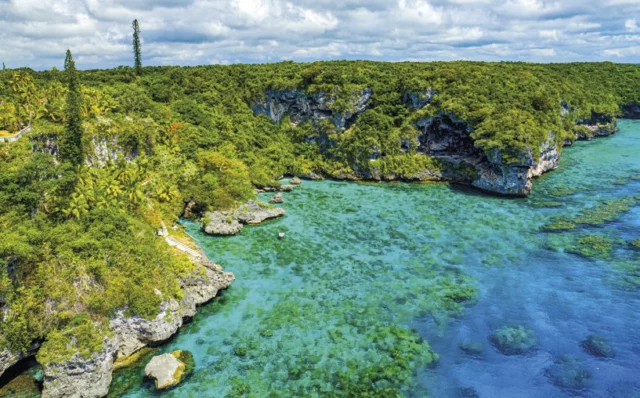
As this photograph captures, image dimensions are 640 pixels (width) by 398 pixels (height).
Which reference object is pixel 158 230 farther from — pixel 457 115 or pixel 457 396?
pixel 457 115

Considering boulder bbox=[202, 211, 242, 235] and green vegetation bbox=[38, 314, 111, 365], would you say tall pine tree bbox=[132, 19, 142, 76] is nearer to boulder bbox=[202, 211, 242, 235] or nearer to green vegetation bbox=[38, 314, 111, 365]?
boulder bbox=[202, 211, 242, 235]

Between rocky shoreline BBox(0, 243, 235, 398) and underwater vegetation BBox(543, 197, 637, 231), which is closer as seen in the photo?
rocky shoreline BBox(0, 243, 235, 398)

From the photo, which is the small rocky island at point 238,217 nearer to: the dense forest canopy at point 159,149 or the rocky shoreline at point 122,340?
the dense forest canopy at point 159,149

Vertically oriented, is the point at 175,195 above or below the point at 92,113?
below

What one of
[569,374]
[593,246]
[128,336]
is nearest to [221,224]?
[128,336]

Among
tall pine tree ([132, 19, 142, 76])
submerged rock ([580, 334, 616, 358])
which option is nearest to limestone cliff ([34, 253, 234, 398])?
submerged rock ([580, 334, 616, 358])

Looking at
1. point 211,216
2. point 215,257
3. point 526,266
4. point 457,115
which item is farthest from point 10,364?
point 457,115

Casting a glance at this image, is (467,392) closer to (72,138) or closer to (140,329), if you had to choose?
(140,329)
